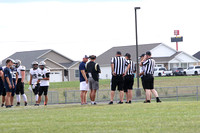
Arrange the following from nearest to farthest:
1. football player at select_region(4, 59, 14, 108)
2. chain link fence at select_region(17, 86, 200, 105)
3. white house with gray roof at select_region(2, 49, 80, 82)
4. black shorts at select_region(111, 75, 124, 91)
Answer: black shorts at select_region(111, 75, 124, 91) < football player at select_region(4, 59, 14, 108) < chain link fence at select_region(17, 86, 200, 105) < white house with gray roof at select_region(2, 49, 80, 82)

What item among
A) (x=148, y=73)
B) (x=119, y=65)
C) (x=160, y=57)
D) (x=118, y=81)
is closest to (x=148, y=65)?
(x=148, y=73)

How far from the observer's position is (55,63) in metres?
63.6

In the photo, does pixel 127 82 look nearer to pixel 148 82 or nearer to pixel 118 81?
pixel 118 81

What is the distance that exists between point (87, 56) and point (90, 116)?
5.22 meters

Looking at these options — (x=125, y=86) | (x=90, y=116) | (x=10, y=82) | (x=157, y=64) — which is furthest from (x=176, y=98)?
(x=157, y=64)

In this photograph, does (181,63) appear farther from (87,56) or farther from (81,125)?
(81,125)

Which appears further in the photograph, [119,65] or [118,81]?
[118,81]

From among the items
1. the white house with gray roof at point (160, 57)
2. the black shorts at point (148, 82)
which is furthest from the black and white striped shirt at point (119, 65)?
the white house with gray roof at point (160, 57)

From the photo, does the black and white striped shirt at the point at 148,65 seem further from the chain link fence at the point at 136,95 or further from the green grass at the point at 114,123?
the chain link fence at the point at 136,95

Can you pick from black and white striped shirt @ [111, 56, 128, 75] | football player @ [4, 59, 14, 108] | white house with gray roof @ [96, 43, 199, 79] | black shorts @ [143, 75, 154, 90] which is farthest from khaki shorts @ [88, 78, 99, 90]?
white house with gray roof @ [96, 43, 199, 79]

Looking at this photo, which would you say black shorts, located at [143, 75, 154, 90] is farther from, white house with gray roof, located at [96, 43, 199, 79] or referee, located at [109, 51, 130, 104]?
white house with gray roof, located at [96, 43, 199, 79]

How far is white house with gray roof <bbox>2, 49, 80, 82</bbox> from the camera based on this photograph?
209 ft

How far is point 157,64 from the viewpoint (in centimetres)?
7475

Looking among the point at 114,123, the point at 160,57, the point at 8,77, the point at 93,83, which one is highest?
the point at 160,57
